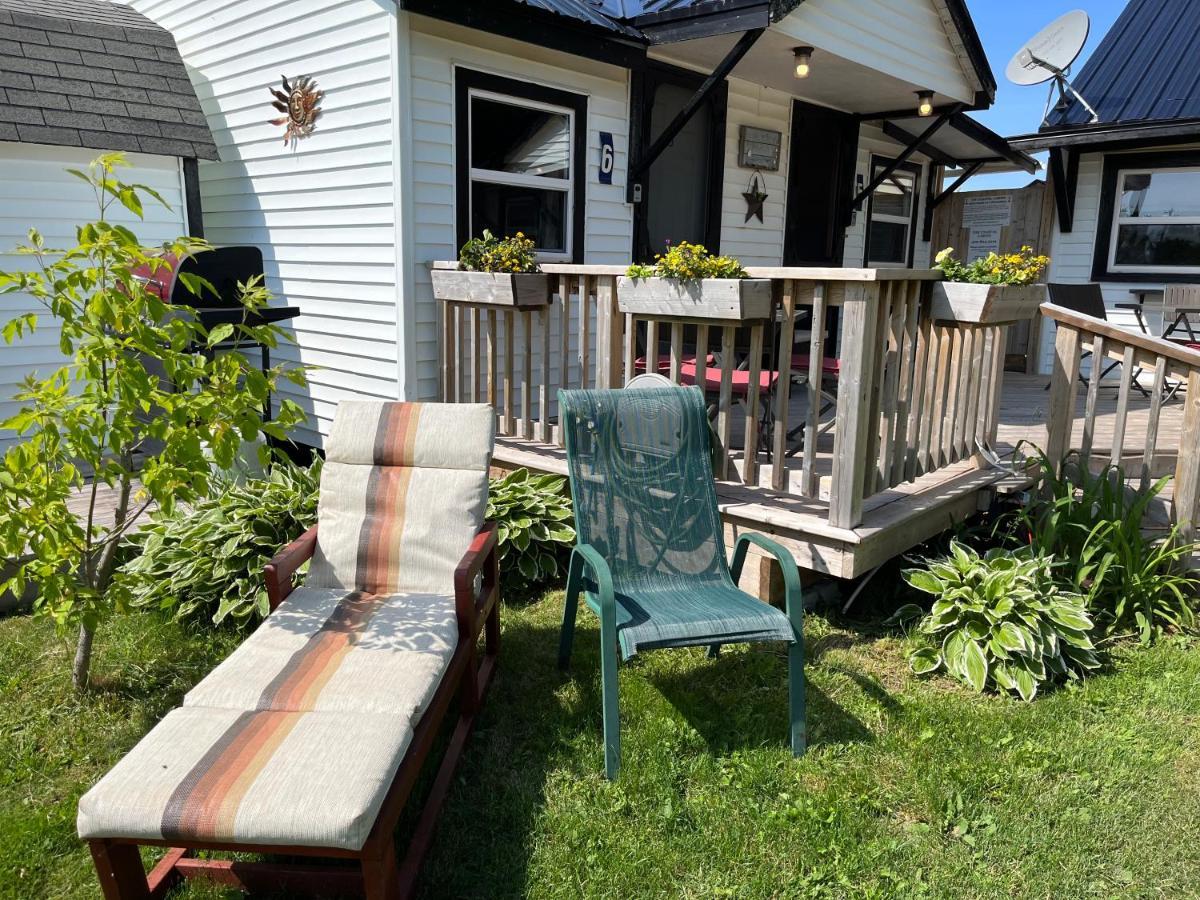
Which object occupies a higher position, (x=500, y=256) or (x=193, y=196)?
(x=193, y=196)

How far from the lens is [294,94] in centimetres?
567

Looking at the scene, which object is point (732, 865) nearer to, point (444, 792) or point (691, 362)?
point (444, 792)

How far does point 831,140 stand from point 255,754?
24.3 ft

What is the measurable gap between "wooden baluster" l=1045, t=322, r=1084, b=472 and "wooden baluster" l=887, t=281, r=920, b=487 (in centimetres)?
81

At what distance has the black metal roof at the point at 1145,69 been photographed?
9.09 meters

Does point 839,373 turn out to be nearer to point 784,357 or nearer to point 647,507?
point 784,357

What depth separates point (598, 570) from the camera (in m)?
2.83

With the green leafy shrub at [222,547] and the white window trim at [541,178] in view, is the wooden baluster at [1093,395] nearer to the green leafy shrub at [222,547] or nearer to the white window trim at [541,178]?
the white window trim at [541,178]

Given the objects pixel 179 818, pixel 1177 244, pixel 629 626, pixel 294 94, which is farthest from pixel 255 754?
pixel 1177 244

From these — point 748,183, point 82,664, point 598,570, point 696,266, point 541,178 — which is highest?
point 748,183

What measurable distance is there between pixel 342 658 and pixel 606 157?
430 cm

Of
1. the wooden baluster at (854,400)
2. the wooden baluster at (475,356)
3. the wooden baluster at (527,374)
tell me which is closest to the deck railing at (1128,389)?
the wooden baluster at (854,400)

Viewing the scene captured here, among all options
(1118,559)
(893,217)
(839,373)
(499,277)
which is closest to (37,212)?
(499,277)

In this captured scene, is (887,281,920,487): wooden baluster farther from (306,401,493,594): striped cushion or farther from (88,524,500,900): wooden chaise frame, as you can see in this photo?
(88,524,500,900): wooden chaise frame
